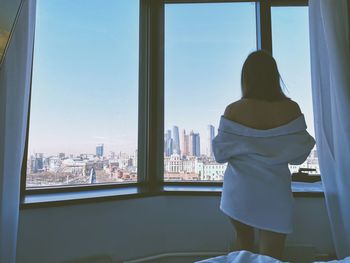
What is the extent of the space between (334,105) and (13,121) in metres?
1.64

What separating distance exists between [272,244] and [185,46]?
1453 mm

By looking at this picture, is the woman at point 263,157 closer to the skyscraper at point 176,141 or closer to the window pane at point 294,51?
the skyscraper at point 176,141

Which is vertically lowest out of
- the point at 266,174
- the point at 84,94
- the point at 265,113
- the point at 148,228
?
the point at 148,228

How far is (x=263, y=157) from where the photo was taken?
1.22 m

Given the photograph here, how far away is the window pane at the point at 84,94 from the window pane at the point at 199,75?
0.27m

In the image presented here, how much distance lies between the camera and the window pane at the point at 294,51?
2057 mm

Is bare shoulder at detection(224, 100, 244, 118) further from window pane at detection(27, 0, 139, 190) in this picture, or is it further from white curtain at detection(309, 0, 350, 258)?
window pane at detection(27, 0, 139, 190)

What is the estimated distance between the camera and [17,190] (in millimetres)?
1206

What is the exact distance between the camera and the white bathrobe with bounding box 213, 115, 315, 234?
3.94ft

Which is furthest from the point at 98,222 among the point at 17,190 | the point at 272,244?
the point at 272,244

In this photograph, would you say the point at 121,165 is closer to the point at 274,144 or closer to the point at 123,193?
the point at 123,193

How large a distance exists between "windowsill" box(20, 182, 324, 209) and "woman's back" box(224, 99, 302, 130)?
64cm

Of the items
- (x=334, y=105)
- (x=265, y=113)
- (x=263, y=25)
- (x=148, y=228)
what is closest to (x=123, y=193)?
(x=148, y=228)

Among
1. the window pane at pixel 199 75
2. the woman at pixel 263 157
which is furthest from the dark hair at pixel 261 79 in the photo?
the window pane at pixel 199 75
